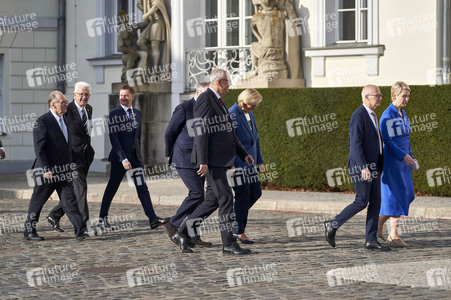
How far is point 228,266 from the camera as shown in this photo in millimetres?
9164

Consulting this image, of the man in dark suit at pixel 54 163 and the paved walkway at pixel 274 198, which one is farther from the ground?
the man in dark suit at pixel 54 163

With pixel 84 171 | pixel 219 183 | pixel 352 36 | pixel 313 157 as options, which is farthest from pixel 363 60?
pixel 219 183

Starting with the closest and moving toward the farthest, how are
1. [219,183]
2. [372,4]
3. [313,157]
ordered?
[219,183], [313,157], [372,4]

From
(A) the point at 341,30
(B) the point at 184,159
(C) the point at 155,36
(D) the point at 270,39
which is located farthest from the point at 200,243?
(C) the point at 155,36

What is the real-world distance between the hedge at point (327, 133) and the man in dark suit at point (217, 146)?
6.97 metres

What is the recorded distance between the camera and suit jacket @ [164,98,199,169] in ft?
34.0

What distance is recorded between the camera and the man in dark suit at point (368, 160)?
10.0 metres

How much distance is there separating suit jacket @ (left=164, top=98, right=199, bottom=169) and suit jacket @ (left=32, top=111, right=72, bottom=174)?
136 centimetres

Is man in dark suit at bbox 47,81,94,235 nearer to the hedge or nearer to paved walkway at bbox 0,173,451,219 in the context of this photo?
paved walkway at bbox 0,173,451,219

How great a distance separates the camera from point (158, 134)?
847 inches

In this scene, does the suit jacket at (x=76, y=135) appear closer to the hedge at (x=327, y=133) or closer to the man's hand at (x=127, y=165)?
the man's hand at (x=127, y=165)

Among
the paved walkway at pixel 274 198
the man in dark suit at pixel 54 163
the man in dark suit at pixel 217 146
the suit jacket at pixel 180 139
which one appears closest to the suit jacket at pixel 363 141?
the man in dark suit at pixel 217 146

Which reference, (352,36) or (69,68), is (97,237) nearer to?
(352,36)

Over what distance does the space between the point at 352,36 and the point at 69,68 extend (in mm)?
8670
